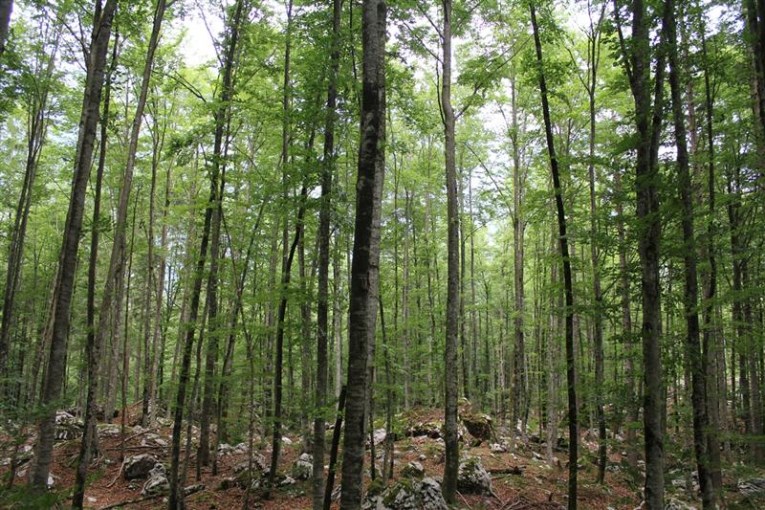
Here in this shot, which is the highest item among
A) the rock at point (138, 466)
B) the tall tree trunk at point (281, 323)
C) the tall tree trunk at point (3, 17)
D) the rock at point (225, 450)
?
the tall tree trunk at point (3, 17)

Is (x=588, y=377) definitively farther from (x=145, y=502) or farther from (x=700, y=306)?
(x=145, y=502)

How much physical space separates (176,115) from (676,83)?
15.9 metres

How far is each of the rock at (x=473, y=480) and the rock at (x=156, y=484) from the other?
7.31 m

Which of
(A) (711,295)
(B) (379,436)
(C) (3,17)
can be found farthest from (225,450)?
(A) (711,295)

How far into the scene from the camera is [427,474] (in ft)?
40.1

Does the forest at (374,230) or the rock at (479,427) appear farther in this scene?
the rock at (479,427)

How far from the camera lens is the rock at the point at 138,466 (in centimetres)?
1287

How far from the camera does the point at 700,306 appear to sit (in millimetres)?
6832

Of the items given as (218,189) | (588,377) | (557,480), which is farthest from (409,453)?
(218,189)

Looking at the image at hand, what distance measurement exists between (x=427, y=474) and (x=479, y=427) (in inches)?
227

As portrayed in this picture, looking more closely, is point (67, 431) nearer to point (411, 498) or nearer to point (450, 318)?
point (411, 498)

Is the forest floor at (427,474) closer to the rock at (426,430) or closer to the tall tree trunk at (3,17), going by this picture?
the rock at (426,430)

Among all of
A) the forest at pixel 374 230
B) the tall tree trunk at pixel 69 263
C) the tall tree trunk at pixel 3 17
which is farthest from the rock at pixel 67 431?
the tall tree trunk at pixel 3 17

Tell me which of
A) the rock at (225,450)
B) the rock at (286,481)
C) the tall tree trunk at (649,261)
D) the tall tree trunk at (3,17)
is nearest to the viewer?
the tall tree trunk at (3,17)
